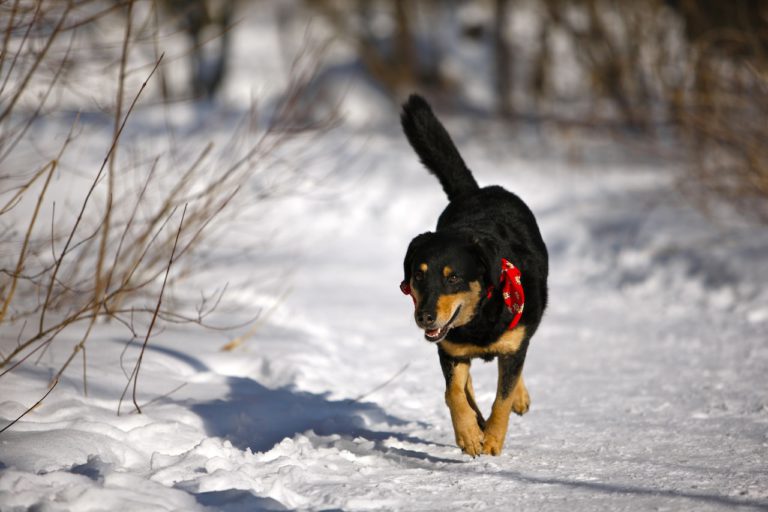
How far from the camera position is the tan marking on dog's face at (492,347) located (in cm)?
362

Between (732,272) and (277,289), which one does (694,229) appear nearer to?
(732,272)

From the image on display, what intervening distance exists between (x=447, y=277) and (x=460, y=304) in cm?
13

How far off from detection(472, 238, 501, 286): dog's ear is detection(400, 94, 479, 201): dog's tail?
44.0 inches

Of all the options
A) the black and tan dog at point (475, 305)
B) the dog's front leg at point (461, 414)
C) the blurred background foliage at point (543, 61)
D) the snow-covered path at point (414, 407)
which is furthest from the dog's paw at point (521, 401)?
the blurred background foliage at point (543, 61)

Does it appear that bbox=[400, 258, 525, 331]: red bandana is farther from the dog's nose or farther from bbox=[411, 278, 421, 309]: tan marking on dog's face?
the dog's nose

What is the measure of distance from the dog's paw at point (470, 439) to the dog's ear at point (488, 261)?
0.63 m

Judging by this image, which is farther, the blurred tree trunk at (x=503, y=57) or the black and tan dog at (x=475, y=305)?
the blurred tree trunk at (x=503, y=57)

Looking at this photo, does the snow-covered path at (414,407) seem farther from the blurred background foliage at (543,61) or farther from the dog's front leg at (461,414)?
the blurred background foliage at (543,61)

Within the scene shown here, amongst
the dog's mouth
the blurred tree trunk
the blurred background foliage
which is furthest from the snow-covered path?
the blurred tree trunk

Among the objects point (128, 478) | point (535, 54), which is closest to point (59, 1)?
point (128, 478)

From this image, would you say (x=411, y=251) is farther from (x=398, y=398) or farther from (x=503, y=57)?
(x=503, y=57)

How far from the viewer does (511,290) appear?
3611 millimetres

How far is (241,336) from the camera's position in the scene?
5.63 metres

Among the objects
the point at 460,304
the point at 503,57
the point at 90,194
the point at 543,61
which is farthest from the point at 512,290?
the point at 503,57
